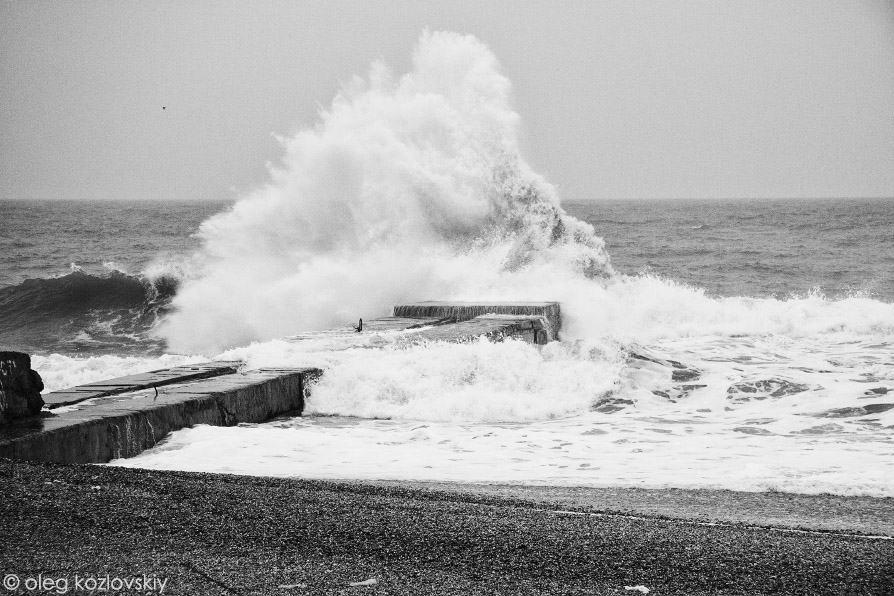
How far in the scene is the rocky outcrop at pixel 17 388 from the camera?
469 cm

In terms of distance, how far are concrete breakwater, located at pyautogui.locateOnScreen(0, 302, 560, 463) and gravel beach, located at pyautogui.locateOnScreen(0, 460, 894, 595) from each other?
2.46ft

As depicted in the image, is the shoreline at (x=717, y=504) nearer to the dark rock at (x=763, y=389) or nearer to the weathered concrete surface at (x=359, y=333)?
the dark rock at (x=763, y=389)

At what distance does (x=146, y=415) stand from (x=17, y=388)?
0.77 metres

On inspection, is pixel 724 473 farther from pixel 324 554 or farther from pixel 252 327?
pixel 252 327

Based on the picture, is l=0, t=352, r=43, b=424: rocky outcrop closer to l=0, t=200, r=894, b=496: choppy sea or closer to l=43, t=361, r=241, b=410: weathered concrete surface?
l=43, t=361, r=241, b=410: weathered concrete surface

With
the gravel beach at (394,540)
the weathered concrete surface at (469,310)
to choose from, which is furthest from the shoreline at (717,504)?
the weathered concrete surface at (469,310)

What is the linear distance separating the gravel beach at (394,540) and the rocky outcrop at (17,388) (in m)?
0.91

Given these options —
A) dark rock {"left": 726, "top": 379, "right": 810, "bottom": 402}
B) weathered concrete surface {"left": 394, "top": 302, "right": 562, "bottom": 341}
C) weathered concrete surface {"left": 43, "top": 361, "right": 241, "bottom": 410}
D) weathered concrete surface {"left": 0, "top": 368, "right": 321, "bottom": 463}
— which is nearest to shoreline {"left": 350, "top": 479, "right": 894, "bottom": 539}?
weathered concrete surface {"left": 0, "top": 368, "right": 321, "bottom": 463}

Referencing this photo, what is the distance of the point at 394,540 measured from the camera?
3.13 m

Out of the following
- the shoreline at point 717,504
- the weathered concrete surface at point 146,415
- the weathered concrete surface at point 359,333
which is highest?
the weathered concrete surface at point 359,333

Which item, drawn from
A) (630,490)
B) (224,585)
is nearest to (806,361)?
(630,490)

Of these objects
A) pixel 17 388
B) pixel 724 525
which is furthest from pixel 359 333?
pixel 724 525

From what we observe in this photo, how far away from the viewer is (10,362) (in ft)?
15.4

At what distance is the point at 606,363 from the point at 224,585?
21.3 feet
